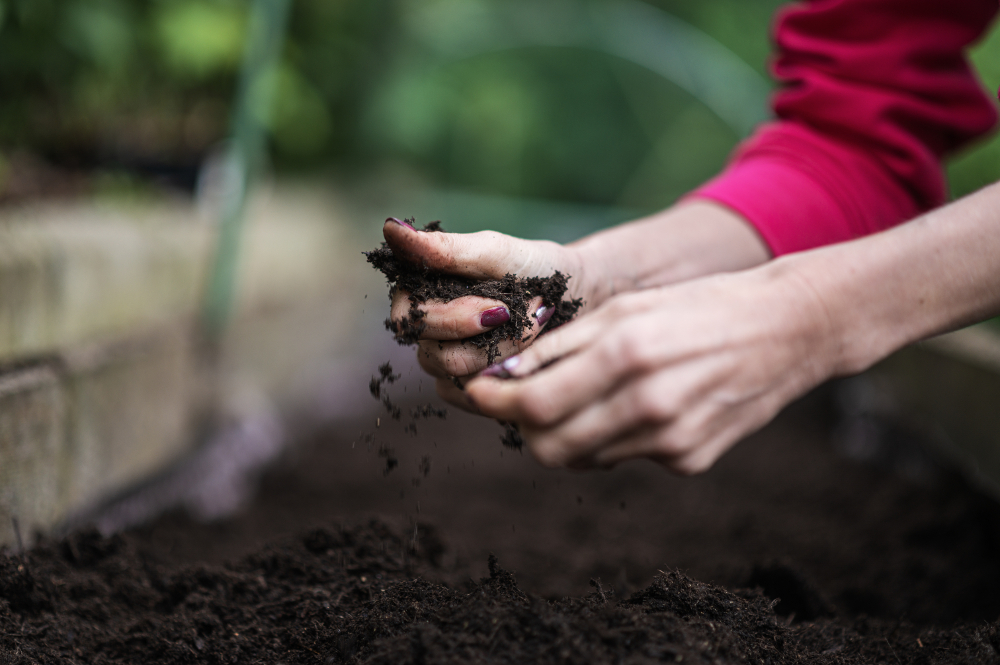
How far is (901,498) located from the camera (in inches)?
75.8

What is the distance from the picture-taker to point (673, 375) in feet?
2.32

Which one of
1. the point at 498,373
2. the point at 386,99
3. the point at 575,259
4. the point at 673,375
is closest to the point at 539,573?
the point at 575,259

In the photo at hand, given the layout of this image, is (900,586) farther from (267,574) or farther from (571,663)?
(267,574)

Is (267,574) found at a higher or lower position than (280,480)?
higher

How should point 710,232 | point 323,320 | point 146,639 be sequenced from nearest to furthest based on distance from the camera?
point 146,639, point 710,232, point 323,320

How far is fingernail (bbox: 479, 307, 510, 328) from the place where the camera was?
3.11 feet

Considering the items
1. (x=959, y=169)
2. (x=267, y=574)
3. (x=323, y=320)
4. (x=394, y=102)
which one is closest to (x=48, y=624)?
(x=267, y=574)

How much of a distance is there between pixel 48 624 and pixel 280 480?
4.11 ft

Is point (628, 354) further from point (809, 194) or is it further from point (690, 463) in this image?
point (809, 194)

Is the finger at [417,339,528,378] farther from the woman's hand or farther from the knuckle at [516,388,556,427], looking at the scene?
the knuckle at [516,388,556,427]

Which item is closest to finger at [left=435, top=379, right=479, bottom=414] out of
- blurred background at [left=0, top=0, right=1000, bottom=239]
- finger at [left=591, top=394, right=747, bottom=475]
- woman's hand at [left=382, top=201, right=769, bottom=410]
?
woman's hand at [left=382, top=201, right=769, bottom=410]

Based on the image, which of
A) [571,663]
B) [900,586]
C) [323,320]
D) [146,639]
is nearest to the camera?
[571,663]

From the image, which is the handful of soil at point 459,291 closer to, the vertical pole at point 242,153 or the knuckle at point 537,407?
the knuckle at point 537,407

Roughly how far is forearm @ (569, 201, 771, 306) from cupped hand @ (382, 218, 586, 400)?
0.48 ft
